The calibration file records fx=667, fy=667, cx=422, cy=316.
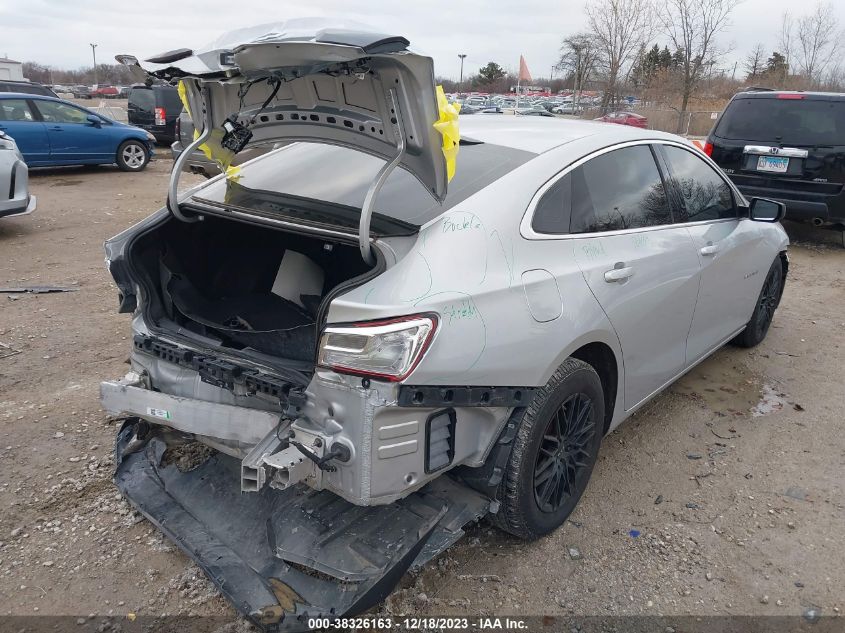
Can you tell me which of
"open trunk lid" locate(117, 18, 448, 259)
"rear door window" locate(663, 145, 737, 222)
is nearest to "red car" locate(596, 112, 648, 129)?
"rear door window" locate(663, 145, 737, 222)

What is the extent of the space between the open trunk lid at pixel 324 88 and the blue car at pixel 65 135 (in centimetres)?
1072

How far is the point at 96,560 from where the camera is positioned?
2754 millimetres

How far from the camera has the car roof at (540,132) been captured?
3.04 m

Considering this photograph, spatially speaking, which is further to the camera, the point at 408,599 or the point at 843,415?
the point at 843,415

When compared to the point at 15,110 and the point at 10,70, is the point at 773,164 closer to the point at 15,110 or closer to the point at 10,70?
the point at 15,110

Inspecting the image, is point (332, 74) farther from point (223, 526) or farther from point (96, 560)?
point (96, 560)

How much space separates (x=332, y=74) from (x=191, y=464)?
→ 7.02ft

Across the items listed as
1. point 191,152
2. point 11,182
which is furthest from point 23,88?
point 191,152

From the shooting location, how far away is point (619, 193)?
3.17 meters

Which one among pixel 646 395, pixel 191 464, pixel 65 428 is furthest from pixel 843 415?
pixel 65 428

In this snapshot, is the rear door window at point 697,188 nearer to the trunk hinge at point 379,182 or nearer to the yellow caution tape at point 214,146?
the trunk hinge at point 379,182

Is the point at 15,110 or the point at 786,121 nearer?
the point at 786,121

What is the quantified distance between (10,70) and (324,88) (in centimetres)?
3893

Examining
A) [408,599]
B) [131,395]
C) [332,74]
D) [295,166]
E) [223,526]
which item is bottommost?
[408,599]
